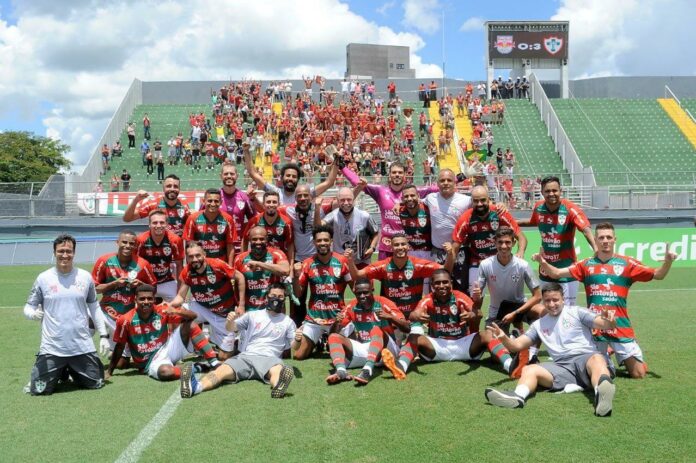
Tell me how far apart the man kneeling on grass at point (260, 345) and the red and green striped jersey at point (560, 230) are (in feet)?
11.1

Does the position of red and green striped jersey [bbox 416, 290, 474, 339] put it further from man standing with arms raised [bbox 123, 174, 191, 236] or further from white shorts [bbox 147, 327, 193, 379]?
man standing with arms raised [bbox 123, 174, 191, 236]

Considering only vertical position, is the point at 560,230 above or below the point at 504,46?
below

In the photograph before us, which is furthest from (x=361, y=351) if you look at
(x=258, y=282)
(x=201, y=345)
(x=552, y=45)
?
(x=552, y=45)

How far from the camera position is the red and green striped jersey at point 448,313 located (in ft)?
25.5

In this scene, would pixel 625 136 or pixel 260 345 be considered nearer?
pixel 260 345

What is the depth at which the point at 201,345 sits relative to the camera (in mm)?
7715

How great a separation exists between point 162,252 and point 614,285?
5.60 metres

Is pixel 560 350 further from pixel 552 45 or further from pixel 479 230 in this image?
pixel 552 45

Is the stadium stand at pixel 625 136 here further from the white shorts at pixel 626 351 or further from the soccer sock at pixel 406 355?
the soccer sock at pixel 406 355

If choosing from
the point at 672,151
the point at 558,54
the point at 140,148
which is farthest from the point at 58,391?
the point at 558,54

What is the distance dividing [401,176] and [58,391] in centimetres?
493

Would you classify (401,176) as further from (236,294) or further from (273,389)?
(273,389)

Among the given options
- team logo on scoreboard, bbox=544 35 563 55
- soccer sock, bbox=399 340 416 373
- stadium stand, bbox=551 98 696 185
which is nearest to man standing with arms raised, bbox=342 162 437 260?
soccer sock, bbox=399 340 416 373

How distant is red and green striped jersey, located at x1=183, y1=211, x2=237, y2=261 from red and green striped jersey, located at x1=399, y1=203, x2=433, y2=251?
7.69 ft
